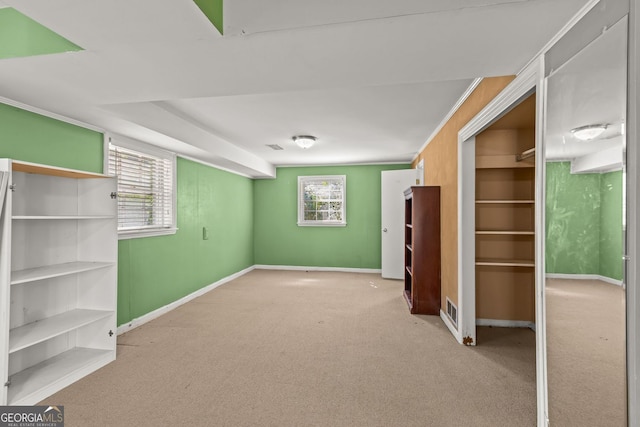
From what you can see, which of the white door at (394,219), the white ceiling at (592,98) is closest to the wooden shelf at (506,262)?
the white ceiling at (592,98)

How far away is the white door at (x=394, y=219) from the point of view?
19.2 feet

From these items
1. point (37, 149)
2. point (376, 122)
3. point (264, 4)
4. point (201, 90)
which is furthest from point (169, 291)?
point (264, 4)

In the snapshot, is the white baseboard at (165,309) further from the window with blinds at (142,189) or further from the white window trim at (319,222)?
the white window trim at (319,222)

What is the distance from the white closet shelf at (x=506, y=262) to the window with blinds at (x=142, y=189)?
4.05 meters

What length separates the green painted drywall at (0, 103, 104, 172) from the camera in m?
2.34

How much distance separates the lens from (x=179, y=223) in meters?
4.48

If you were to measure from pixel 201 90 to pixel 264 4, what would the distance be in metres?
0.97

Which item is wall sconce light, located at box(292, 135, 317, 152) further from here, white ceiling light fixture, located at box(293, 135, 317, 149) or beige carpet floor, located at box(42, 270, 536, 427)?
beige carpet floor, located at box(42, 270, 536, 427)

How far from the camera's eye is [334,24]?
1366 mm

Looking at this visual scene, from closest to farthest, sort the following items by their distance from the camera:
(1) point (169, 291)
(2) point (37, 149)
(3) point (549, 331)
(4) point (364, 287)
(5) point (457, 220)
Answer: (3) point (549, 331)
(2) point (37, 149)
(5) point (457, 220)
(1) point (169, 291)
(4) point (364, 287)

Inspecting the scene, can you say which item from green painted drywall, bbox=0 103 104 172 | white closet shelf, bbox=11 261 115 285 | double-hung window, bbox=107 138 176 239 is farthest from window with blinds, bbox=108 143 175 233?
white closet shelf, bbox=11 261 115 285

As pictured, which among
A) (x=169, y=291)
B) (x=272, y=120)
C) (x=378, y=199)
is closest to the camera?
(x=272, y=120)

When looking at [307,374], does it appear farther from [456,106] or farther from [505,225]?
[456,106]

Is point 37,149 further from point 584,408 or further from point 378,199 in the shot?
point 378,199
